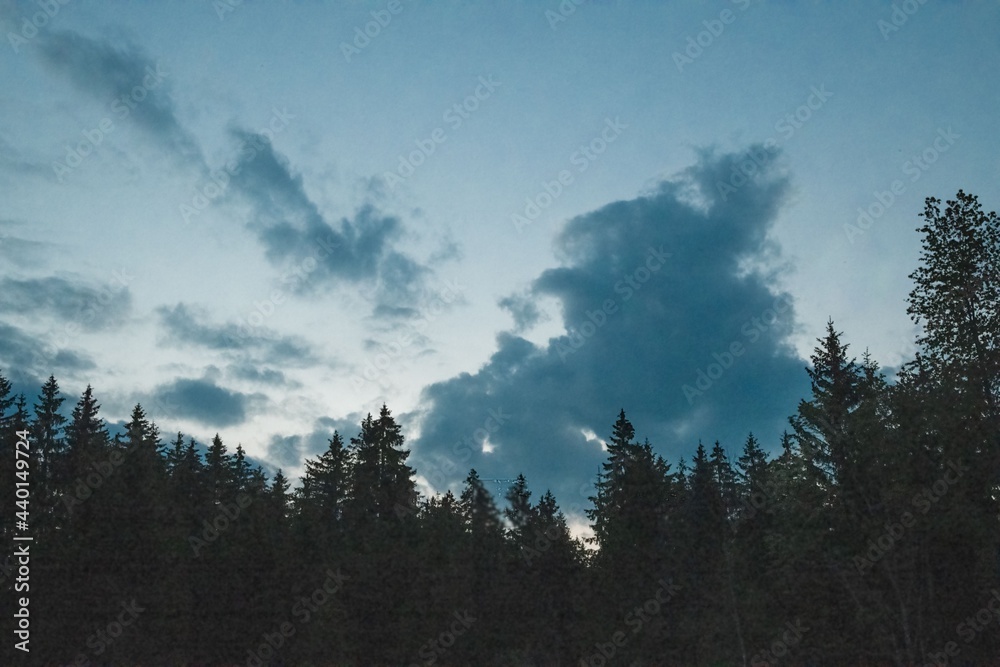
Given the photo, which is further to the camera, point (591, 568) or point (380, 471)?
point (380, 471)

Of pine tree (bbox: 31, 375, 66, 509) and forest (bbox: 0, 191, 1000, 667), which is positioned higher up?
pine tree (bbox: 31, 375, 66, 509)

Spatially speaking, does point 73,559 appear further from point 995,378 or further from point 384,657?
point 995,378

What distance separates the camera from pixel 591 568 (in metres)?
52.6

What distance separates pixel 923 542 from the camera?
38.2 metres

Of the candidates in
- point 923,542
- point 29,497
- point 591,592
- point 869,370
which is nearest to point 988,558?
point 923,542

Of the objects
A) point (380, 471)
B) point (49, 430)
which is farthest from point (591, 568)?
point (49, 430)

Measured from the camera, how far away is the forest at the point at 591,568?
36.2 metres

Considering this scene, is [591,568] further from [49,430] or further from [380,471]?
[49,430]

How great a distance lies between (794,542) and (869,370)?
13653 millimetres

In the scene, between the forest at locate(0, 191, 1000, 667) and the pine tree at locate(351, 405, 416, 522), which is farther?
the pine tree at locate(351, 405, 416, 522)

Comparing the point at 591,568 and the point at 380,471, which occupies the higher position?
the point at 380,471

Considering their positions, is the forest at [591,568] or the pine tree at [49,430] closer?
the forest at [591,568]

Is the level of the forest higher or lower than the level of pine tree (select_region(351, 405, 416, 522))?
lower

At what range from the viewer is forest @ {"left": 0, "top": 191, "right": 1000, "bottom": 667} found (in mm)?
36250
